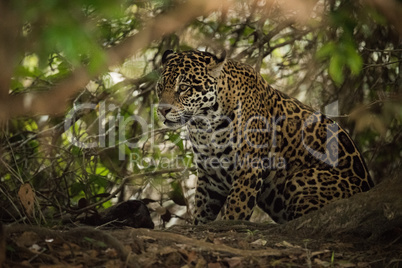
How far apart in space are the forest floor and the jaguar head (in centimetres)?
152

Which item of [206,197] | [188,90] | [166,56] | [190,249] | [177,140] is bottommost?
Answer: [206,197]

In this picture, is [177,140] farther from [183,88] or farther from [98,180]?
[183,88]

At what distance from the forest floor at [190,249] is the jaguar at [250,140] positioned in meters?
1.11

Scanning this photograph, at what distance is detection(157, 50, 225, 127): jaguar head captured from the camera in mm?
5777

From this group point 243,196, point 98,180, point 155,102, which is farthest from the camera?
point 155,102

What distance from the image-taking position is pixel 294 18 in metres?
7.38

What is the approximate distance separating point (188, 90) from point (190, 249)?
2.24 metres

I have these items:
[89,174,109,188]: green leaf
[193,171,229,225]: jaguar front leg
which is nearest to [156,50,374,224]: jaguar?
[193,171,229,225]: jaguar front leg

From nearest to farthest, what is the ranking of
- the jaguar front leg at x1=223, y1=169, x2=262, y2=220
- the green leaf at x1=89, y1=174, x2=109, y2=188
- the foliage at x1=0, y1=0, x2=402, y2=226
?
the jaguar front leg at x1=223, y1=169, x2=262, y2=220, the green leaf at x1=89, y1=174, x2=109, y2=188, the foliage at x1=0, y1=0, x2=402, y2=226

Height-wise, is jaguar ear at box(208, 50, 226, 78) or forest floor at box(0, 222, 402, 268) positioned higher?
jaguar ear at box(208, 50, 226, 78)

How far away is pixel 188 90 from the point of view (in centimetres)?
584

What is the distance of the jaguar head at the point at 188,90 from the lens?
578cm

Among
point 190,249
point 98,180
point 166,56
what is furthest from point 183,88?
point 190,249

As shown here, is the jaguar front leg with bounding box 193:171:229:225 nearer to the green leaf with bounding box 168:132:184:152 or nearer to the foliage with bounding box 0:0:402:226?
the foliage with bounding box 0:0:402:226
